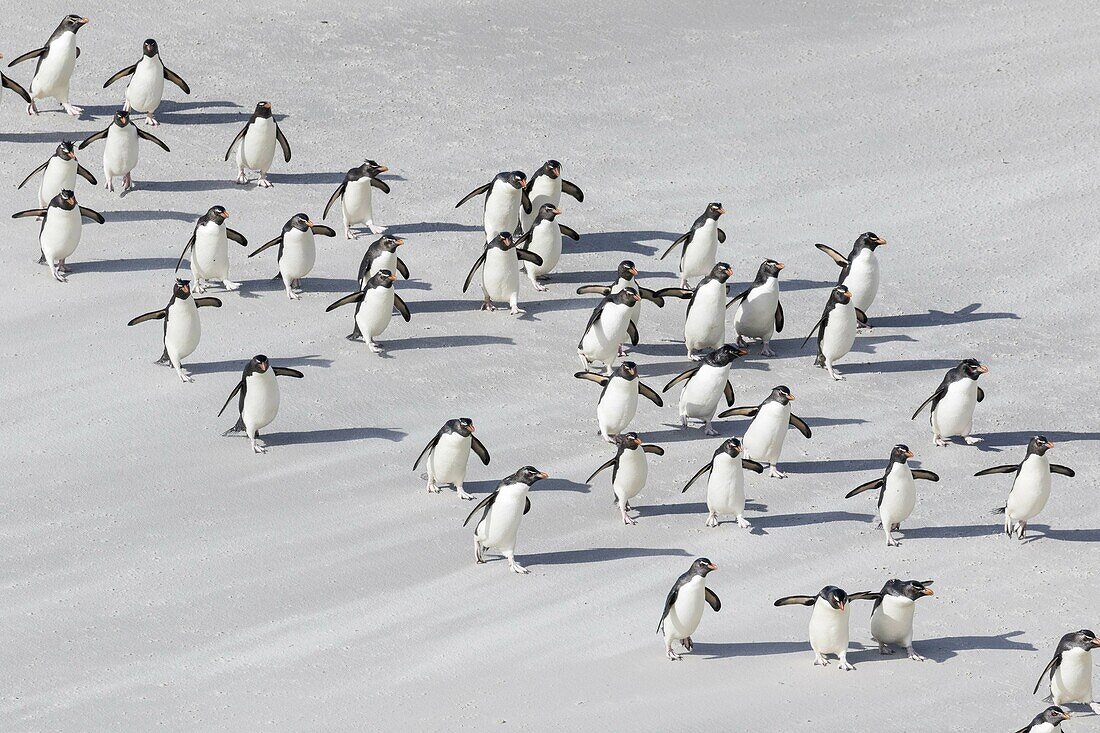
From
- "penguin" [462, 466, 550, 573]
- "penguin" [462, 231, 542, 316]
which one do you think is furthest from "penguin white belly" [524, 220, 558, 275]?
"penguin" [462, 466, 550, 573]

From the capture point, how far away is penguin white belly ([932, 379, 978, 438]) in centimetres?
A: 1477

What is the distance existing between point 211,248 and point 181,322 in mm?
1442

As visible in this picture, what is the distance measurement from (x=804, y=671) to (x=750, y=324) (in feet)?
15.8

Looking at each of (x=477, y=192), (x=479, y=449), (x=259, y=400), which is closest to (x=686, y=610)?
(x=479, y=449)

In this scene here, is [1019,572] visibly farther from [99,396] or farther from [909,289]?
[99,396]

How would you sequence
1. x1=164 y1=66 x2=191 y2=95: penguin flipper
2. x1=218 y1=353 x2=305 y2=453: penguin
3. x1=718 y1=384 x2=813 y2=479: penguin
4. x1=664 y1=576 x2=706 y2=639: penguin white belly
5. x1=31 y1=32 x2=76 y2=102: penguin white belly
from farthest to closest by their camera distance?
x1=164 y1=66 x2=191 y2=95: penguin flipper, x1=31 y1=32 x2=76 y2=102: penguin white belly, x1=718 y1=384 x2=813 y2=479: penguin, x1=218 y1=353 x2=305 y2=453: penguin, x1=664 y1=576 x2=706 y2=639: penguin white belly

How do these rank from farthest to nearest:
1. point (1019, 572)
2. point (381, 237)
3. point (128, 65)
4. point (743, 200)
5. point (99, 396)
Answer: point (128, 65) → point (743, 200) → point (381, 237) → point (99, 396) → point (1019, 572)

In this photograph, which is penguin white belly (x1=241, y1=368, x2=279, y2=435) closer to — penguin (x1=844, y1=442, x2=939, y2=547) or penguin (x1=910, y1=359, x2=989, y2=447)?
penguin (x1=844, y1=442, x2=939, y2=547)

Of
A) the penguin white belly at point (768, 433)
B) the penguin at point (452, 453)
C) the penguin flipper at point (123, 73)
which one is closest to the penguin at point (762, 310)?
the penguin white belly at point (768, 433)

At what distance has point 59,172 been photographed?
16.9 metres

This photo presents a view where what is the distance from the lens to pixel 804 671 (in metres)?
11.9

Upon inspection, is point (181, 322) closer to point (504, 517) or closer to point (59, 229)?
point (59, 229)

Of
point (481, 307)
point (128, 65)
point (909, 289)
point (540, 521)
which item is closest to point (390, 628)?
point (540, 521)

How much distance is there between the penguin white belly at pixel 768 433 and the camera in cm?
1415
